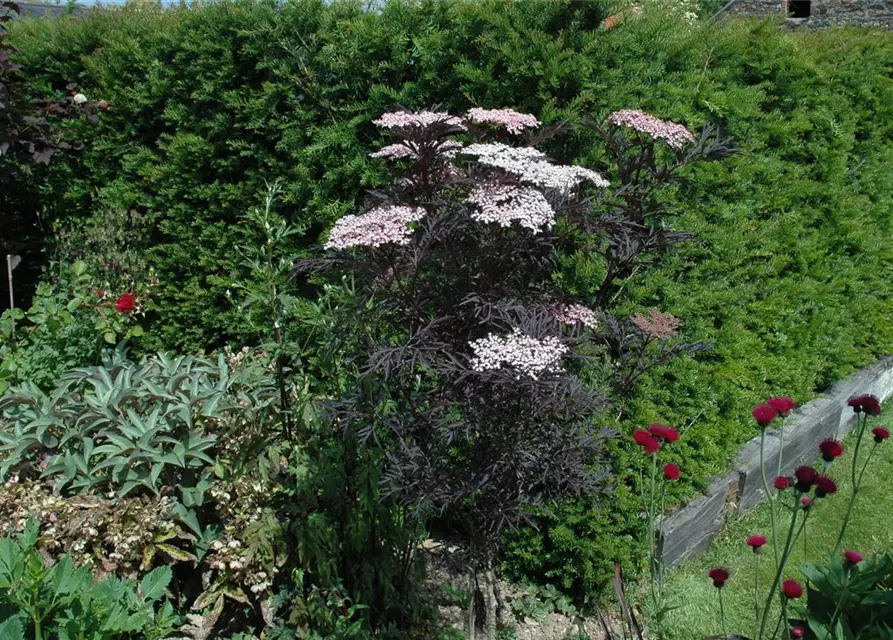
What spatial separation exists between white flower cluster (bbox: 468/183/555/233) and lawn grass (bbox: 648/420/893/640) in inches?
69.0

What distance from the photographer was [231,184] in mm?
4410

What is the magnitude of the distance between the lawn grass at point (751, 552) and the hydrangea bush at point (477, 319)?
4.23ft

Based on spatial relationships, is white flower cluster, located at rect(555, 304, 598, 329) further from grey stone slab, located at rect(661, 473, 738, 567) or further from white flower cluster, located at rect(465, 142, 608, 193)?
grey stone slab, located at rect(661, 473, 738, 567)

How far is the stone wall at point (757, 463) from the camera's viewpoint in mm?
3566

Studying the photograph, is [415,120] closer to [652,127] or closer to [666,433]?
[652,127]

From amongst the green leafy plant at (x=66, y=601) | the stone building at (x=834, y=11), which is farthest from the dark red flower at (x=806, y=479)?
the stone building at (x=834, y=11)

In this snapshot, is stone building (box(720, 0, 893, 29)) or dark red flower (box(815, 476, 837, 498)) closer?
dark red flower (box(815, 476, 837, 498))

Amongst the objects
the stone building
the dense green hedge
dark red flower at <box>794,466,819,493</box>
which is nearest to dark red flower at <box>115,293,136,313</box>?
the dense green hedge

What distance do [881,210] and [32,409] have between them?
18.7ft

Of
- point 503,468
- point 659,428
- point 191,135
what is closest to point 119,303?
point 191,135

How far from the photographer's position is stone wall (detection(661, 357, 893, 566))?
357cm

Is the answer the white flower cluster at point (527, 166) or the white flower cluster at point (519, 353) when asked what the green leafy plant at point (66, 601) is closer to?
the white flower cluster at point (519, 353)

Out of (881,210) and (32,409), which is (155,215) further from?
(881,210)

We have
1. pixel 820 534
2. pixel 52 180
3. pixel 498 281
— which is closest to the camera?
pixel 498 281
